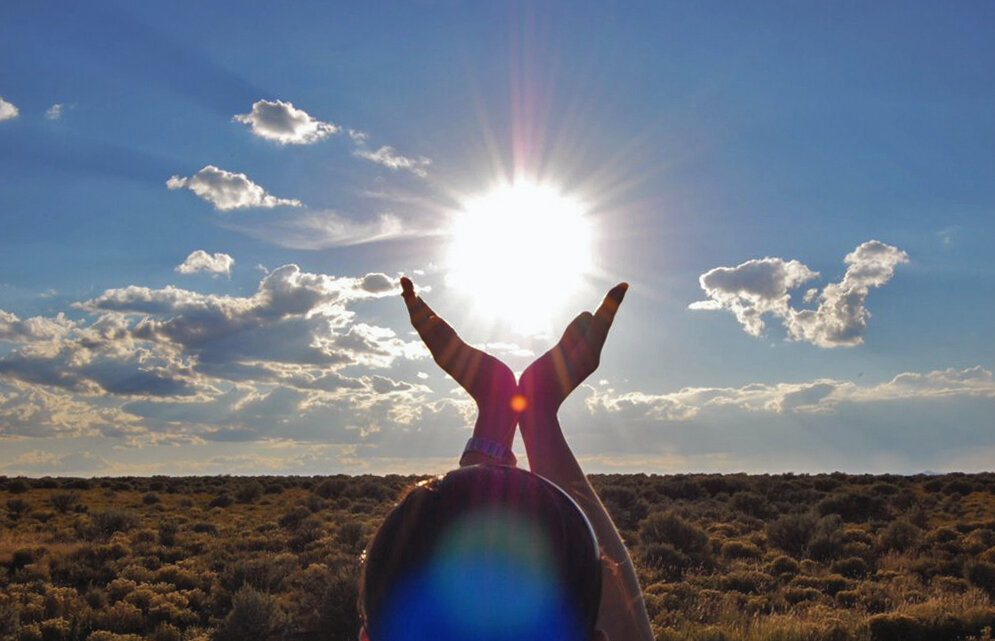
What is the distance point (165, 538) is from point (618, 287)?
21730mm

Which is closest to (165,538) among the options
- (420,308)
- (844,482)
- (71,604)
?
(71,604)

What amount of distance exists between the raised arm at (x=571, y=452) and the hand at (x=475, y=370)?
2.7 inches

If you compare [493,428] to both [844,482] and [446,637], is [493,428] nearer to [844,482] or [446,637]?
[446,637]

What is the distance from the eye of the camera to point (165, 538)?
2286cm

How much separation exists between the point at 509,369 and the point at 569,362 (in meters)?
0.35

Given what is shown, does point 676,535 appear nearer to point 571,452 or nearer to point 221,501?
point 571,452

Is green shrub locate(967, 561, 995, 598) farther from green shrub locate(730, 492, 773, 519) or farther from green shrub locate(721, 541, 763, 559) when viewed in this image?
green shrub locate(730, 492, 773, 519)

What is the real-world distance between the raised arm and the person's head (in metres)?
0.76

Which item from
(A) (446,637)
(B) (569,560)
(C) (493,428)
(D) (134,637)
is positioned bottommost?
(D) (134,637)

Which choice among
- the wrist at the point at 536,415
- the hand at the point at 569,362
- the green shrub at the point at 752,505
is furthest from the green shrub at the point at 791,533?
the wrist at the point at 536,415

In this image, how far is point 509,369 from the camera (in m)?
3.35

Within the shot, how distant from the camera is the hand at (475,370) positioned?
3096 millimetres

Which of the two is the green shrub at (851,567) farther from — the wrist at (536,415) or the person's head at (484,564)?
the person's head at (484,564)

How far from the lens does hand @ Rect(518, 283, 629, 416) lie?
3254mm
